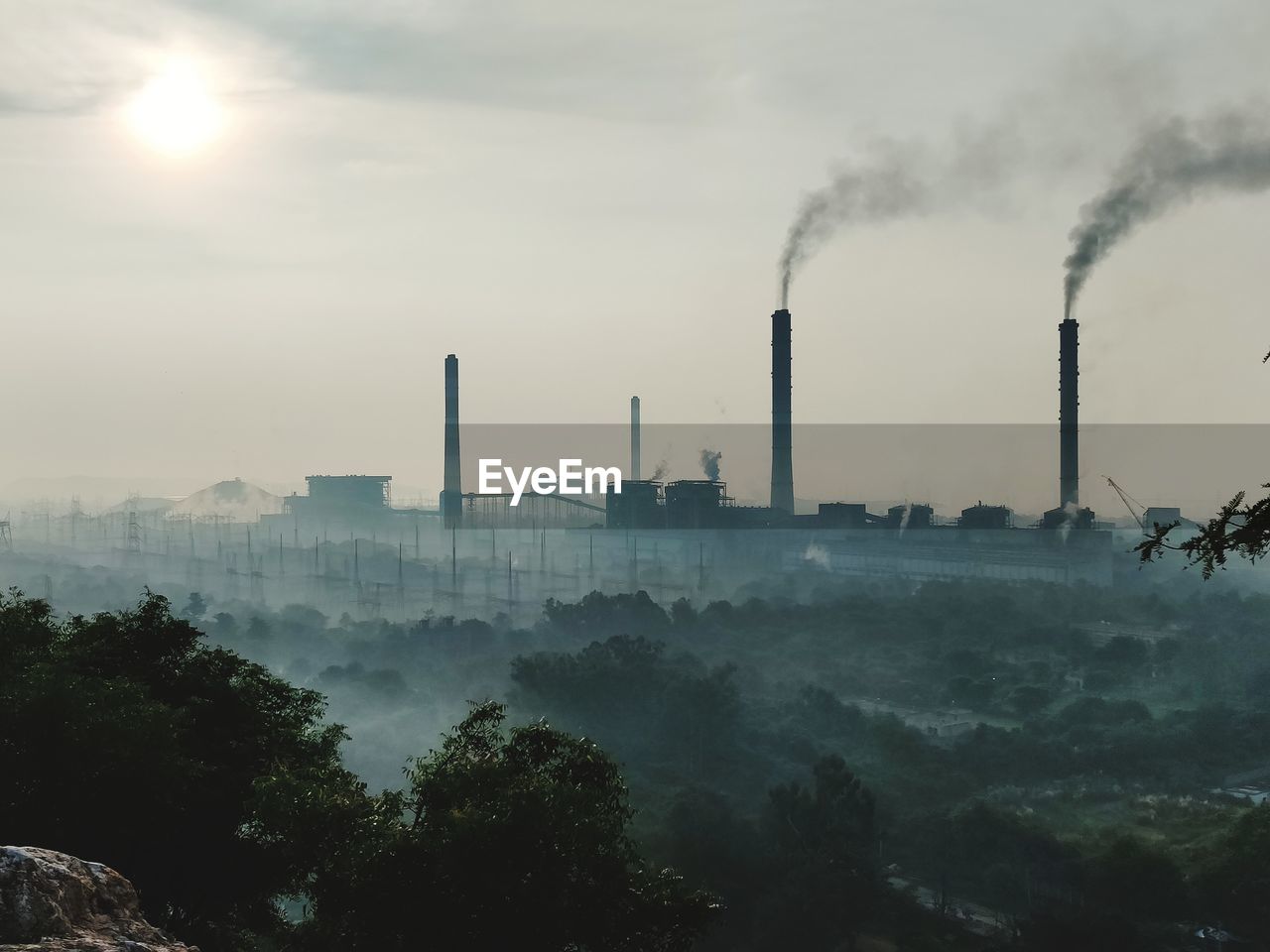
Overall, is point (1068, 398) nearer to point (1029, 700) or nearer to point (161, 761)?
point (1029, 700)

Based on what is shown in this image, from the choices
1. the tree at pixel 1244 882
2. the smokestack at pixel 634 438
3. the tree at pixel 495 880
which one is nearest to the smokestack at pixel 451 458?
the smokestack at pixel 634 438

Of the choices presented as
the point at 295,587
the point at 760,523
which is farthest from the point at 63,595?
the point at 760,523

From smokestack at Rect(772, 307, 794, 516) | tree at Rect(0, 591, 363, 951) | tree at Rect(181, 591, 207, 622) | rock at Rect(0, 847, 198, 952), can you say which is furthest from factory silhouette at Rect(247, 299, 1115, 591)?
rock at Rect(0, 847, 198, 952)

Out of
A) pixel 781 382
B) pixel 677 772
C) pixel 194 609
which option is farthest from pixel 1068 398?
pixel 194 609

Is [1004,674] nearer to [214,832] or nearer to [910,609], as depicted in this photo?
[910,609]

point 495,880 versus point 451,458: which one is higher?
point 451,458

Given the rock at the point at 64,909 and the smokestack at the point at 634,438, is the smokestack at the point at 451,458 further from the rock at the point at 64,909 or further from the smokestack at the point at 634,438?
the rock at the point at 64,909
